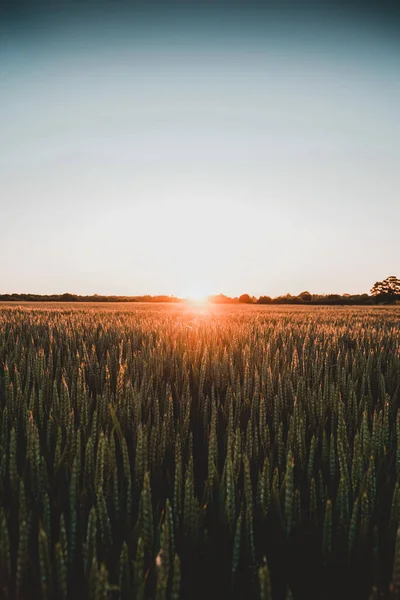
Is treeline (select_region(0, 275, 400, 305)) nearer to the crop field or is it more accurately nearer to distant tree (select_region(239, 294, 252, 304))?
distant tree (select_region(239, 294, 252, 304))

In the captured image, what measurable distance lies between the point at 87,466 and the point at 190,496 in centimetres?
29

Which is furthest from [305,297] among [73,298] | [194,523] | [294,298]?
[194,523]

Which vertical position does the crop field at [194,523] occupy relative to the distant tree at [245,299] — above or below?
below

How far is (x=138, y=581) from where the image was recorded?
54 cm

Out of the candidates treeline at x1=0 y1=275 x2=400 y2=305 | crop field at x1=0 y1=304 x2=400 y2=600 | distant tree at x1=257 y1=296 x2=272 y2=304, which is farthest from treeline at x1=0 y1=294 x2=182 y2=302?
crop field at x1=0 y1=304 x2=400 y2=600

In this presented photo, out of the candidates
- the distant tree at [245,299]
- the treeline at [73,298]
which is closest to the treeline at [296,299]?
the distant tree at [245,299]

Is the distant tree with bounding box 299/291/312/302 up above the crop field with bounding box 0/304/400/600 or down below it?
above

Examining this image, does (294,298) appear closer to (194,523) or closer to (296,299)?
(296,299)

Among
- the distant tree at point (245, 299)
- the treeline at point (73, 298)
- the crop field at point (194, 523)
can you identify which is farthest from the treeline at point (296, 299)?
the crop field at point (194, 523)

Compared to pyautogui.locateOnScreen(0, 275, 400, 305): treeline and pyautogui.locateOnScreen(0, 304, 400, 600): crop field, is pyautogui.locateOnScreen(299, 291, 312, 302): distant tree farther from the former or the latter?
pyautogui.locateOnScreen(0, 304, 400, 600): crop field

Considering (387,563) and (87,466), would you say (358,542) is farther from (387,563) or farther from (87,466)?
(87,466)

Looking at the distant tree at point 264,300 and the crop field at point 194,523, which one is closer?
the crop field at point 194,523

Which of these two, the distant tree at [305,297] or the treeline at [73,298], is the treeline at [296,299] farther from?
the treeline at [73,298]

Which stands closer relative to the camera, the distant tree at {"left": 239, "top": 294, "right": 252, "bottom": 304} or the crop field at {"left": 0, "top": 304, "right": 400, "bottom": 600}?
the crop field at {"left": 0, "top": 304, "right": 400, "bottom": 600}
